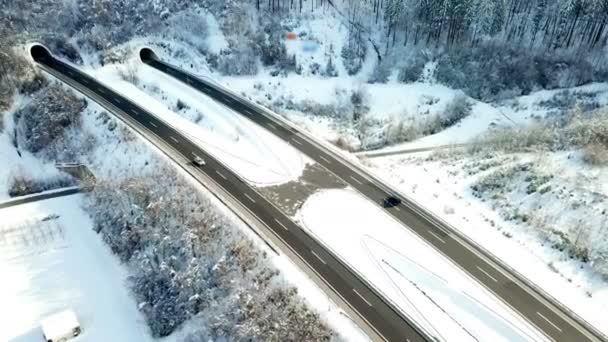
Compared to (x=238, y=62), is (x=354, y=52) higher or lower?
higher

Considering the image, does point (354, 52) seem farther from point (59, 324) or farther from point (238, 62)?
point (59, 324)

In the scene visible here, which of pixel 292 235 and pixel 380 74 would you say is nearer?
pixel 292 235

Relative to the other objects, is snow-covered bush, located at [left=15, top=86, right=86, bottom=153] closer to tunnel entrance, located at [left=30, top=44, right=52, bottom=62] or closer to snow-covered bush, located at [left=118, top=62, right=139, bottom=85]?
snow-covered bush, located at [left=118, top=62, right=139, bottom=85]

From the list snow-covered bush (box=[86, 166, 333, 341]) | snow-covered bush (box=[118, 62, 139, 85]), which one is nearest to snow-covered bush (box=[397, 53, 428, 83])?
snow-covered bush (box=[118, 62, 139, 85])

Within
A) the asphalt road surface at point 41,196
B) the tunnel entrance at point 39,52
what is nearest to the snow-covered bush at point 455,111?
the asphalt road surface at point 41,196

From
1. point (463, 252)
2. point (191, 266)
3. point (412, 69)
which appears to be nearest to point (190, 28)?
point (412, 69)

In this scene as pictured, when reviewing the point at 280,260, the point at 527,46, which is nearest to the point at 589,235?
the point at 280,260

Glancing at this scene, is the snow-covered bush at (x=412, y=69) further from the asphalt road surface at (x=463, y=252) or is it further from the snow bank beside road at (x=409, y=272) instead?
the snow bank beside road at (x=409, y=272)

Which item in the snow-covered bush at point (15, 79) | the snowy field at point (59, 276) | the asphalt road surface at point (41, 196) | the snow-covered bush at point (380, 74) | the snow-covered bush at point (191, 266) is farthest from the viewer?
the snow-covered bush at point (380, 74)
